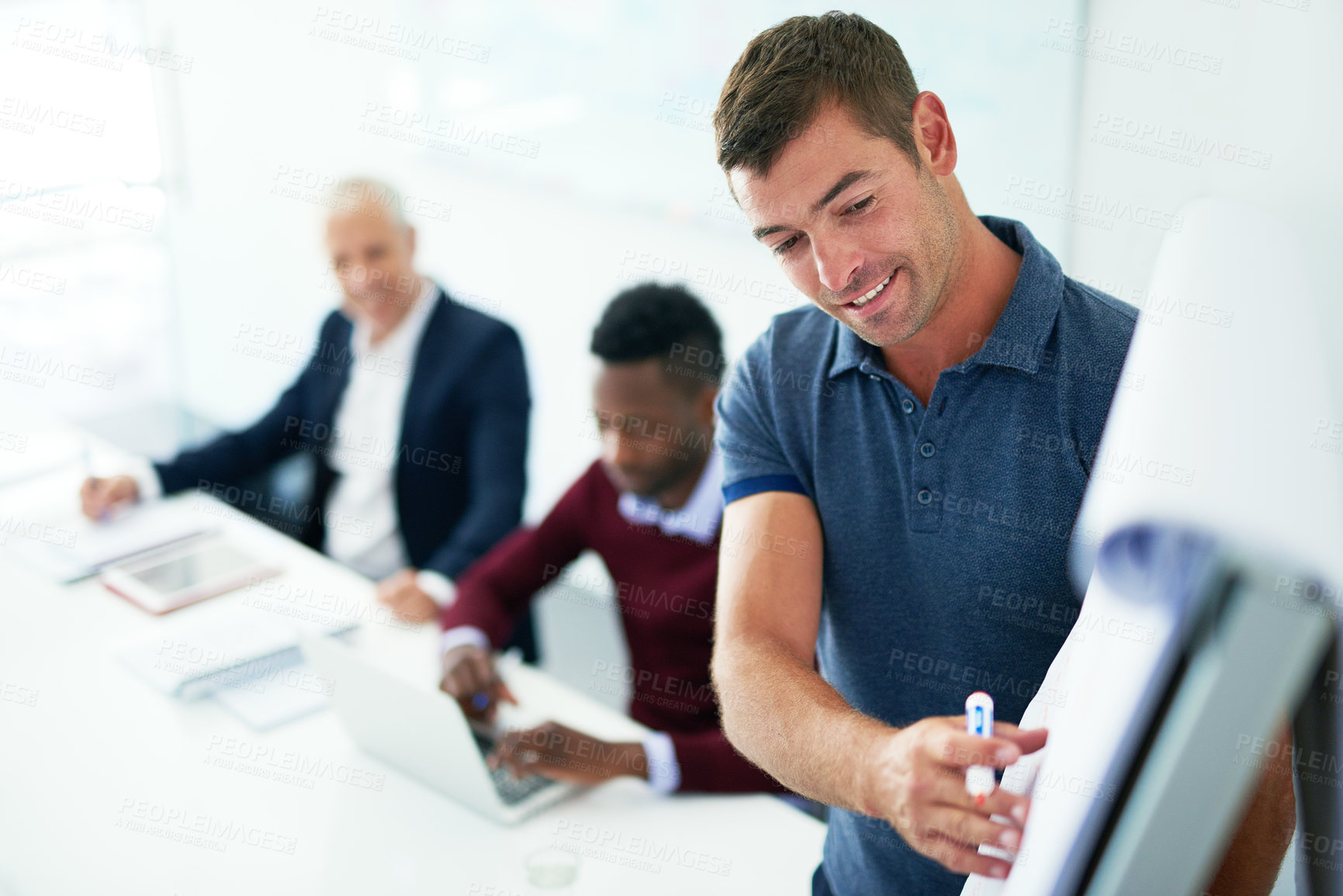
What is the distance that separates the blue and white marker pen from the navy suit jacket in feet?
5.71

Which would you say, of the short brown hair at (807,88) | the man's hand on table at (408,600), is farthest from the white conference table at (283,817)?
the short brown hair at (807,88)

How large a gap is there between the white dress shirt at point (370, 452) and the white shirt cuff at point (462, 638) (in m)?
0.78

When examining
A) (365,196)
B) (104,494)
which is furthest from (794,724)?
(104,494)

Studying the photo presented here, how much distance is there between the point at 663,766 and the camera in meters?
1.74

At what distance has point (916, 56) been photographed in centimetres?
256

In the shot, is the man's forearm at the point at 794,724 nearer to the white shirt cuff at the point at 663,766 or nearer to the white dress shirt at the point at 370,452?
the white shirt cuff at the point at 663,766

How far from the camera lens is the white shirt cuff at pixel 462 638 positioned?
2.07 meters

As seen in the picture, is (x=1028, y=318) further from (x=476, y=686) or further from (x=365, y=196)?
(x=365, y=196)

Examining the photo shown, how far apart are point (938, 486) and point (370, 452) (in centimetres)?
201

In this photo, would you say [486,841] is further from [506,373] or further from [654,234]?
[654,234]

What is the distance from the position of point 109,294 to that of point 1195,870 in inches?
217

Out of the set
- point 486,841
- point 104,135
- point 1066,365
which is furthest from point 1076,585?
point 104,135

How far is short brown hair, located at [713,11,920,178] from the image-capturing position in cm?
120

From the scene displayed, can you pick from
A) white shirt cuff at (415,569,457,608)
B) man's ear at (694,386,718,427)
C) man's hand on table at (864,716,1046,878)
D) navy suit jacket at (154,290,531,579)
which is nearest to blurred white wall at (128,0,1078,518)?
navy suit jacket at (154,290,531,579)
